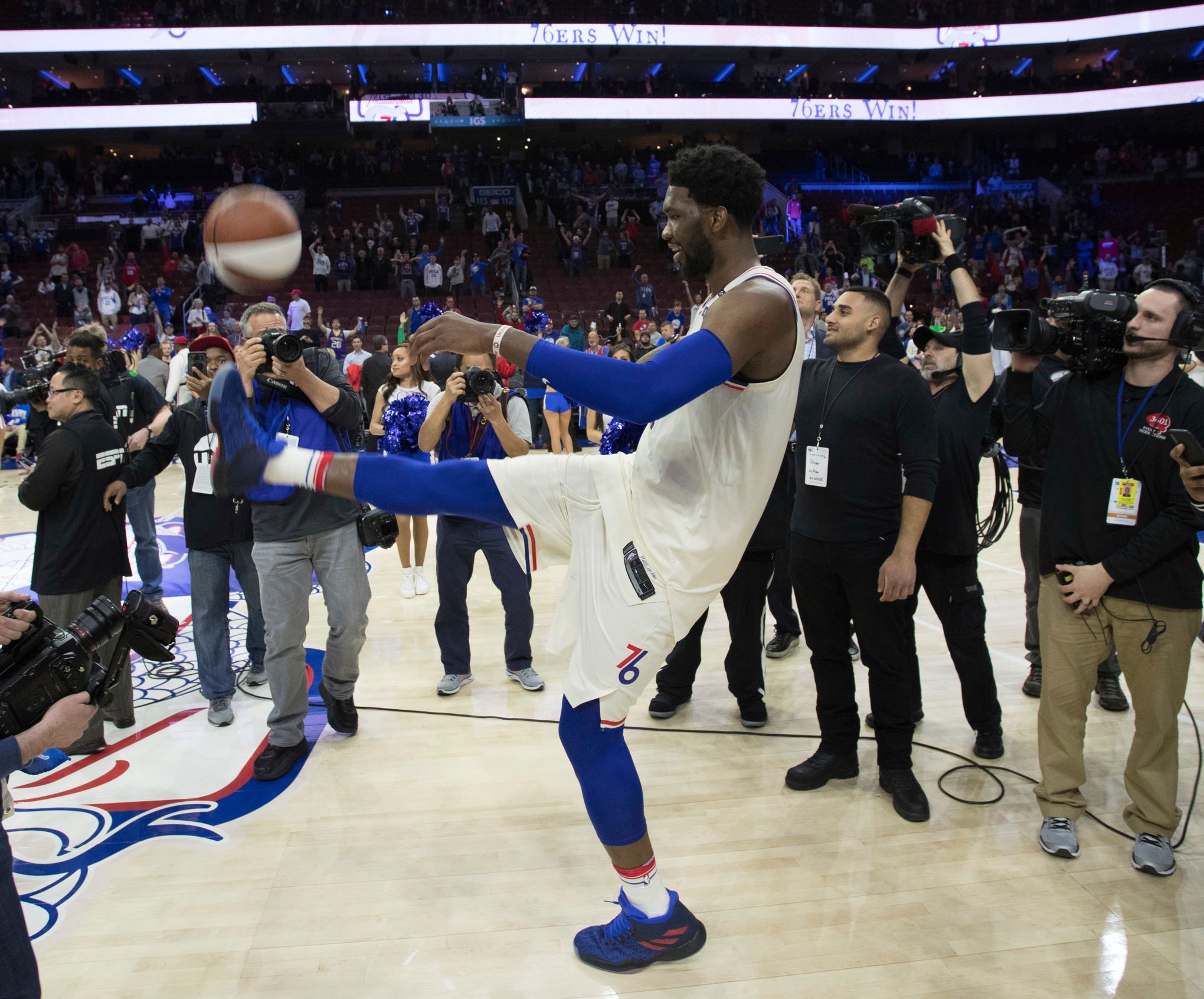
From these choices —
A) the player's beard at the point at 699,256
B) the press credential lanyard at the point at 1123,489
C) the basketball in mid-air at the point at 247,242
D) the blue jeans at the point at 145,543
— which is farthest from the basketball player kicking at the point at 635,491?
the blue jeans at the point at 145,543

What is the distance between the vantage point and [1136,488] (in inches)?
118

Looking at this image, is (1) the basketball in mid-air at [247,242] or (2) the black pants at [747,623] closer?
(1) the basketball in mid-air at [247,242]

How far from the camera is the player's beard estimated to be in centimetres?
248

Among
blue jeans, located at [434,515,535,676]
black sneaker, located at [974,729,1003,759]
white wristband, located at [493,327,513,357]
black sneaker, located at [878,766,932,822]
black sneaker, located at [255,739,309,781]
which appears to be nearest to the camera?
white wristband, located at [493,327,513,357]

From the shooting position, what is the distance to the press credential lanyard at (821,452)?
3.47m

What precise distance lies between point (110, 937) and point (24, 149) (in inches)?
1270

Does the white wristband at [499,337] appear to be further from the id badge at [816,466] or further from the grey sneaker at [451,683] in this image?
the grey sneaker at [451,683]

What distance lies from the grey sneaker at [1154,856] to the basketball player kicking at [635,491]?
5.31 feet

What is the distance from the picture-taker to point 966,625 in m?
→ 3.81

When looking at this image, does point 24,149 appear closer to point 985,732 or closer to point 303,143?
point 303,143

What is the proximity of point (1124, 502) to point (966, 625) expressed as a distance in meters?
0.97

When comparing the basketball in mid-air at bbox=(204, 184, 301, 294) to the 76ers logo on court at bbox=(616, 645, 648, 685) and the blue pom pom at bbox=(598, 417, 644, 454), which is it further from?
the blue pom pom at bbox=(598, 417, 644, 454)

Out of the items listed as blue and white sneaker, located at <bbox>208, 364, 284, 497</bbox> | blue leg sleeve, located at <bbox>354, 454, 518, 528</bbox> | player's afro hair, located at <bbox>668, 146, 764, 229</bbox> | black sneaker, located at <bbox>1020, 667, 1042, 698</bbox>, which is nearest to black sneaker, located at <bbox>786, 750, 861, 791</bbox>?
black sneaker, located at <bbox>1020, 667, 1042, 698</bbox>

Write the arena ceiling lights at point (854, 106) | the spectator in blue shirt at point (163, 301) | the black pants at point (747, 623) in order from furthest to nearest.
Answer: the arena ceiling lights at point (854, 106)
the spectator in blue shirt at point (163, 301)
the black pants at point (747, 623)
